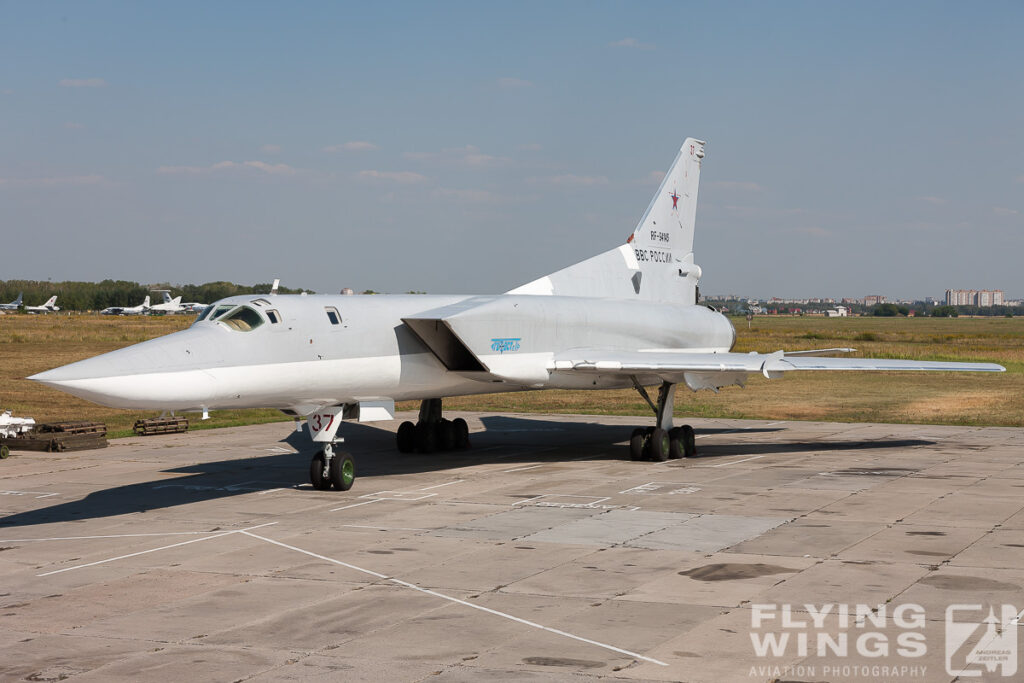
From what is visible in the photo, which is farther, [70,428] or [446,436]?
[70,428]

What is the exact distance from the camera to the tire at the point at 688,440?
841 inches

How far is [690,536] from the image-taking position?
12648 mm

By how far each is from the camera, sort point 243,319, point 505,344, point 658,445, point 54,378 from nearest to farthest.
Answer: point 54,378, point 243,319, point 505,344, point 658,445

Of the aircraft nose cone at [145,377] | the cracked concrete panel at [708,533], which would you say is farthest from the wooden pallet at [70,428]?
the cracked concrete panel at [708,533]

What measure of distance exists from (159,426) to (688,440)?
528 inches

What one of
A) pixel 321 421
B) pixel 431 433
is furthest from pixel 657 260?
pixel 321 421

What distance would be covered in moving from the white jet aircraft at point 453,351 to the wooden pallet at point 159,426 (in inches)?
298

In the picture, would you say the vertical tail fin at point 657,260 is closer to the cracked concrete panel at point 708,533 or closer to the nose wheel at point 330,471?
the nose wheel at point 330,471

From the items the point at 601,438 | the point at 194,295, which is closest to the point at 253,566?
the point at 601,438

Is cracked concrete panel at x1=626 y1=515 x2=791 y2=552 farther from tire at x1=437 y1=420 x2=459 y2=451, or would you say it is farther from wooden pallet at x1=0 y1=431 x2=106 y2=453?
wooden pallet at x1=0 y1=431 x2=106 y2=453

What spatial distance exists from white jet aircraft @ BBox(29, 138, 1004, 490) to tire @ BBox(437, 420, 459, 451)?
0.03 m

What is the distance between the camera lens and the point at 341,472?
1648 centimetres

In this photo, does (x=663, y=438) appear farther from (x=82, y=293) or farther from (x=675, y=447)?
(x=82, y=293)

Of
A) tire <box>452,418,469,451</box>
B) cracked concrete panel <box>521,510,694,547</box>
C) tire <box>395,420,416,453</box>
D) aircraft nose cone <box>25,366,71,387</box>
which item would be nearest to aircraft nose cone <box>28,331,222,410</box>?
aircraft nose cone <box>25,366,71,387</box>
